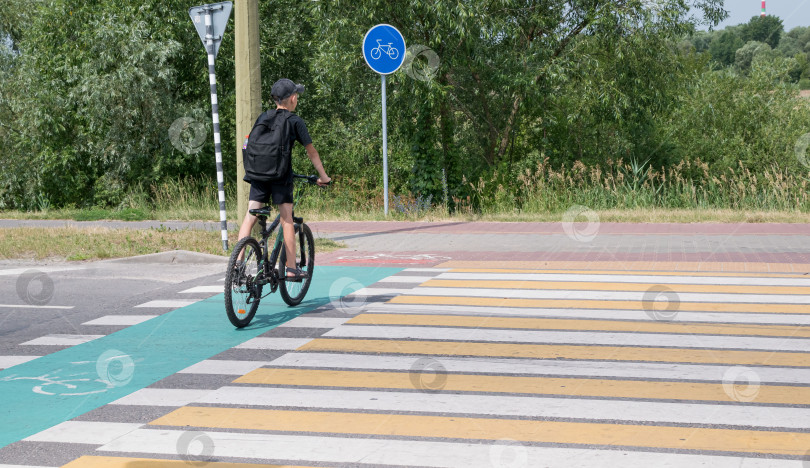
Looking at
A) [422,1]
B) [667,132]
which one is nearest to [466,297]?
[422,1]

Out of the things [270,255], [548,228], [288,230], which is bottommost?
[548,228]

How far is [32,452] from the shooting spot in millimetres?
4379

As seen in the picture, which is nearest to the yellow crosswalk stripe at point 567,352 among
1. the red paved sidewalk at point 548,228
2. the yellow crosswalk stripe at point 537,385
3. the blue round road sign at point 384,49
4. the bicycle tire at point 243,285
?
the yellow crosswalk stripe at point 537,385

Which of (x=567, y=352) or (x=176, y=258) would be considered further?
(x=176, y=258)

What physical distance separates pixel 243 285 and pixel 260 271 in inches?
13.4

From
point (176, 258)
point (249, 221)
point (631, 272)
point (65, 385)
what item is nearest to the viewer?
point (65, 385)

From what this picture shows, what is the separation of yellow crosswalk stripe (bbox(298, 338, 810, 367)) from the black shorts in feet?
5.26

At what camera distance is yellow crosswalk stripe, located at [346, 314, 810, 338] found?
6.99 metres

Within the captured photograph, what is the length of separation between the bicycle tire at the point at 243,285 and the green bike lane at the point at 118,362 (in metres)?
0.14

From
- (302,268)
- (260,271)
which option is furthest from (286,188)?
(302,268)

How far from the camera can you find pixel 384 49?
15.7 metres

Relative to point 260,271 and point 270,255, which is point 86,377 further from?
point 270,255

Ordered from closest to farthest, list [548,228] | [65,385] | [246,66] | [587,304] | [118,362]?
[65,385] < [118,362] < [587,304] < [246,66] < [548,228]

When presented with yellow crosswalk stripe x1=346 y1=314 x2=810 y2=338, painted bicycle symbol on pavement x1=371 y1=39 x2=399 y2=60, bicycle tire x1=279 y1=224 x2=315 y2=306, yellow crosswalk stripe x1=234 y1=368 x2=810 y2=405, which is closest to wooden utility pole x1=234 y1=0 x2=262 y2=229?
bicycle tire x1=279 y1=224 x2=315 y2=306
